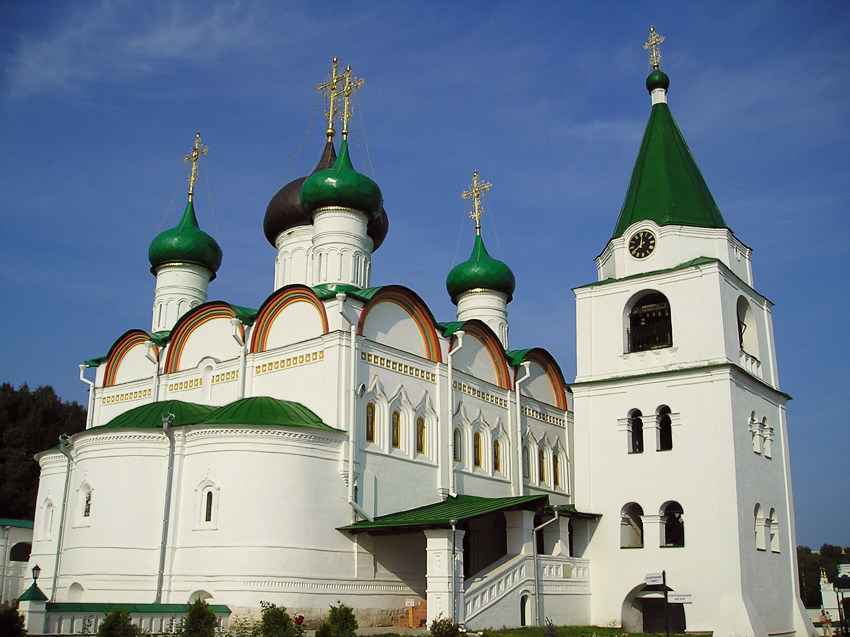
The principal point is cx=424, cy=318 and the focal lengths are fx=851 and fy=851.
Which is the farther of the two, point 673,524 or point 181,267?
point 181,267

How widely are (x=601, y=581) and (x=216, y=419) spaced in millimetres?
7575

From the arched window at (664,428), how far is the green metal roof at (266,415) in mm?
6174

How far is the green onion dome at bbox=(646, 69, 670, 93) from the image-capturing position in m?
18.8

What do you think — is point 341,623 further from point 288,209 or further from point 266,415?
point 288,209

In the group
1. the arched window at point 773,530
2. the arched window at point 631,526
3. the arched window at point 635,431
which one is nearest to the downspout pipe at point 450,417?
the arched window at point 631,526

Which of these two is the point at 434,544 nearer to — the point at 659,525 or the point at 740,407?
the point at 659,525

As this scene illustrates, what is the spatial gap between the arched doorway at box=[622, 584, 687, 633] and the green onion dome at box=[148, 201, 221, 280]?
11.8m

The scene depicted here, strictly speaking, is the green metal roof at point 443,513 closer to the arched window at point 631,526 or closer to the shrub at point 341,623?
the arched window at point 631,526

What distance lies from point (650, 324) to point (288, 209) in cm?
843

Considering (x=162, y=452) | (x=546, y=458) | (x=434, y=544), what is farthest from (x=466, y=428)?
(x=162, y=452)

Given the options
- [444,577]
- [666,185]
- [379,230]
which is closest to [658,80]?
[666,185]

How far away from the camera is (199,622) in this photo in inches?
383

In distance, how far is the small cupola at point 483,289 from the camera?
21.7m

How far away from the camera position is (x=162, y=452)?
46.0ft
